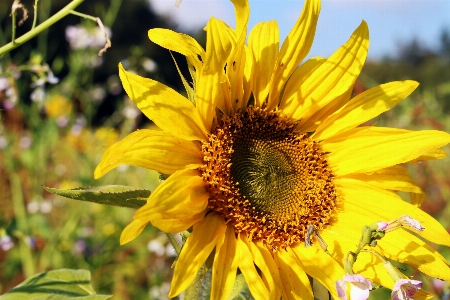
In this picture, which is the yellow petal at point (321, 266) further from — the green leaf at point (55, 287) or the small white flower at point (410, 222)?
the green leaf at point (55, 287)

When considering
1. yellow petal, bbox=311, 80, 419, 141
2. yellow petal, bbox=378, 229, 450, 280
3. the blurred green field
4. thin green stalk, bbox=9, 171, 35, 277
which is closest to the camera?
yellow petal, bbox=378, 229, 450, 280

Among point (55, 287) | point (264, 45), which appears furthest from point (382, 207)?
point (55, 287)

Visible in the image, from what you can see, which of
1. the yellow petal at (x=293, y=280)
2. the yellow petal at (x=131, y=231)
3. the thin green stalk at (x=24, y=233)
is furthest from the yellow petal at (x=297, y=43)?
the thin green stalk at (x=24, y=233)

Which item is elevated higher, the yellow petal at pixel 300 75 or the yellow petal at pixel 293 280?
the yellow petal at pixel 300 75

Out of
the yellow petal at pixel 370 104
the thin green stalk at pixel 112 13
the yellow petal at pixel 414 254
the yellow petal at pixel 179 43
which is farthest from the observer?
the thin green stalk at pixel 112 13

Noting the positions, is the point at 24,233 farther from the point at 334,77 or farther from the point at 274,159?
the point at 334,77

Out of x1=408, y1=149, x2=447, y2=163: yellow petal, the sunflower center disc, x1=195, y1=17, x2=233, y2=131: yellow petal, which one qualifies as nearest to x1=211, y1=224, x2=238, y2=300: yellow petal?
the sunflower center disc

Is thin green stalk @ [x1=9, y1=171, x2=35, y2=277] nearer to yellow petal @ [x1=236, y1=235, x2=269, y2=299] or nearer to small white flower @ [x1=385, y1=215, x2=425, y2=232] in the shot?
yellow petal @ [x1=236, y1=235, x2=269, y2=299]
